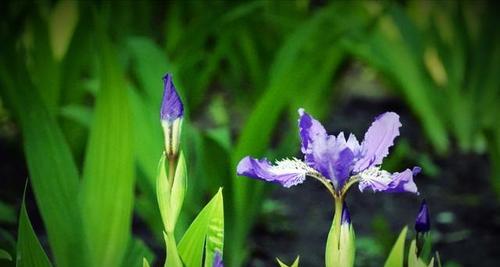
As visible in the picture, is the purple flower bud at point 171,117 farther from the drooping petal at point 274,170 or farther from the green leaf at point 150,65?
the green leaf at point 150,65

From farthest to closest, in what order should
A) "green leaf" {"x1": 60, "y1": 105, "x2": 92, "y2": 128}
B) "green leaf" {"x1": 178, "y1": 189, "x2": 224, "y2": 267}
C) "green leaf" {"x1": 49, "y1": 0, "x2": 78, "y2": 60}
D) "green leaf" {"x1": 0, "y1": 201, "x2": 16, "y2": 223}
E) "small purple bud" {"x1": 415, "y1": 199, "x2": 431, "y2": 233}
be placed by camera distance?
"green leaf" {"x1": 49, "y1": 0, "x2": 78, "y2": 60}, "green leaf" {"x1": 60, "y1": 105, "x2": 92, "y2": 128}, "green leaf" {"x1": 0, "y1": 201, "x2": 16, "y2": 223}, "green leaf" {"x1": 178, "y1": 189, "x2": 224, "y2": 267}, "small purple bud" {"x1": 415, "y1": 199, "x2": 431, "y2": 233}

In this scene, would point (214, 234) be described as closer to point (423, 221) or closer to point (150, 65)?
point (423, 221)

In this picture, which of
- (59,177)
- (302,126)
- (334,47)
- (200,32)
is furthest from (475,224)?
(302,126)

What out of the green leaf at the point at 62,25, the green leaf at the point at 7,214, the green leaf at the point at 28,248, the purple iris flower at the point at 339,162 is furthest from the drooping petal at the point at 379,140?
the green leaf at the point at 62,25

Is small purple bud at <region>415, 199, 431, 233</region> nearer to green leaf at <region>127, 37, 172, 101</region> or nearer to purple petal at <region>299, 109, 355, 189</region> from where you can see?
purple petal at <region>299, 109, 355, 189</region>

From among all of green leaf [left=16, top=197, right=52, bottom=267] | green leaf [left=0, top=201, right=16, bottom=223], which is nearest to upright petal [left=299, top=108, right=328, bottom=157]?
green leaf [left=16, top=197, right=52, bottom=267]

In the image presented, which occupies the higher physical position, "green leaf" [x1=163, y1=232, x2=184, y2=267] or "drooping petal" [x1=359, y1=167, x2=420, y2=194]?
"drooping petal" [x1=359, y1=167, x2=420, y2=194]

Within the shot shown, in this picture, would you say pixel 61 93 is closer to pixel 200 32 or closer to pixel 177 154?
pixel 200 32
